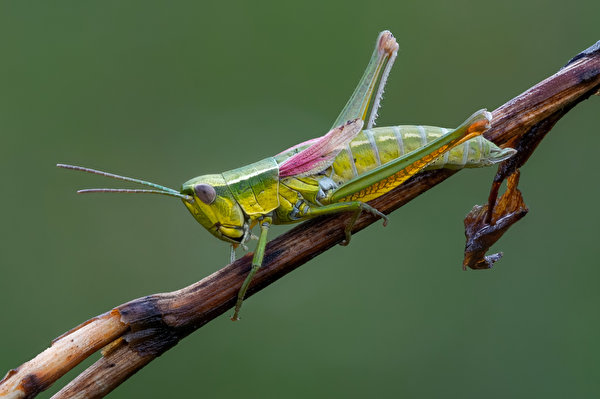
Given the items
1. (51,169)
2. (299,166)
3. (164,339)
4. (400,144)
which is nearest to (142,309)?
(164,339)

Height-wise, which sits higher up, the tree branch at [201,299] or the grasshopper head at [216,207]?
the grasshopper head at [216,207]

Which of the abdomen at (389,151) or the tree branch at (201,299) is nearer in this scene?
the tree branch at (201,299)

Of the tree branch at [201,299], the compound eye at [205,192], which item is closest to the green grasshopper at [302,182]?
the compound eye at [205,192]

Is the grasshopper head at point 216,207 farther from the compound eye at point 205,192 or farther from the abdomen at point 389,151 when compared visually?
the abdomen at point 389,151

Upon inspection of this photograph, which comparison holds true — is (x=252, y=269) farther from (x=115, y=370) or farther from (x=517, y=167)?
(x=517, y=167)

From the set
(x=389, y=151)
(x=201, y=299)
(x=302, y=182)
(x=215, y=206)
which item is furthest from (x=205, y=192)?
(x=389, y=151)

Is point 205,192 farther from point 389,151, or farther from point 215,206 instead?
point 389,151

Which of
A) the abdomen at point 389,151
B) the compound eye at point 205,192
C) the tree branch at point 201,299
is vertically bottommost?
the tree branch at point 201,299
